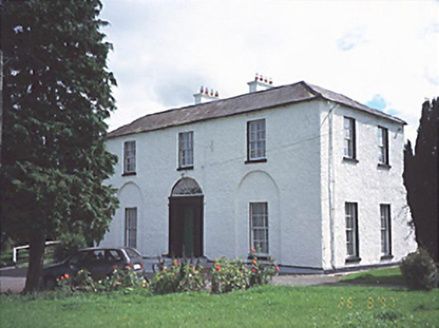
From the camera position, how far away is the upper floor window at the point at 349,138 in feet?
70.4

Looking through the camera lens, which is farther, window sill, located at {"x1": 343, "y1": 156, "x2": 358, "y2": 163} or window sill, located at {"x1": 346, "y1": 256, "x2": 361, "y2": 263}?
window sill, located at {"x1": 343, "y1": 156, "x2": 358, "y2": 163}

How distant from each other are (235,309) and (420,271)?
609cm

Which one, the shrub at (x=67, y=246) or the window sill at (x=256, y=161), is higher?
the window sill at (x=256, y=161)

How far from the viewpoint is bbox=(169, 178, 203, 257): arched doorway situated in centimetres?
2392

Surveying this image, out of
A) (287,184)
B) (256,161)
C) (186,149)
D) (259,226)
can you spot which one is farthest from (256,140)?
(186,149)

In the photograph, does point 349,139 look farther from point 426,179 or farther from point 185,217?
point 185,217

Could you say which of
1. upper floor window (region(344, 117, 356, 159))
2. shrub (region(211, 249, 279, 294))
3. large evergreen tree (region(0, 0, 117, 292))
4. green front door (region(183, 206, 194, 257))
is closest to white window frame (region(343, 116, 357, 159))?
upper floor window (region(344, 117, 356, 159))

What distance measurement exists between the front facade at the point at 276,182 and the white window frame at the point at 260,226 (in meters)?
0.04

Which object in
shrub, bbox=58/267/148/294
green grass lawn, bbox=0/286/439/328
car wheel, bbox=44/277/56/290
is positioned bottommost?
car wheel, bbox=44/277/56/290

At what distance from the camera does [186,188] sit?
960 inches

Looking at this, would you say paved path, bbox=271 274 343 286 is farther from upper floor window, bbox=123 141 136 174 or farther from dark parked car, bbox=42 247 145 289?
upper floor window, bbox=123 141 136 174

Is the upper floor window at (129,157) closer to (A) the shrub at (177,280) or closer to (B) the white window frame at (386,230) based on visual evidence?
(B) the white window frame at (386,230)

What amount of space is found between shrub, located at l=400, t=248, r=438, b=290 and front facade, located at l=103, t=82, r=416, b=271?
539 cm

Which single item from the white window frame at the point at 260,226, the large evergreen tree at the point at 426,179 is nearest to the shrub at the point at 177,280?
the large evergreen tree at the point at 426,179
